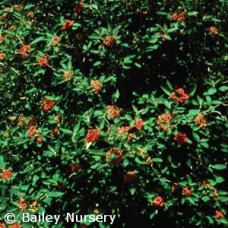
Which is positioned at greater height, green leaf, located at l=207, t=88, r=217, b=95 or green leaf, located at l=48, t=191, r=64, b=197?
green leaf, located at l=207, t=88, r=217, b=95

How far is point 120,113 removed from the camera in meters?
3.28

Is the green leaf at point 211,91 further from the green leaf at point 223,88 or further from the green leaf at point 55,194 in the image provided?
the green leaf at point 55,194

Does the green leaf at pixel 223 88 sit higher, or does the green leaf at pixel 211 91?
the green leaf at pixel 223 88

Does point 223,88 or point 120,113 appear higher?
point 223,88

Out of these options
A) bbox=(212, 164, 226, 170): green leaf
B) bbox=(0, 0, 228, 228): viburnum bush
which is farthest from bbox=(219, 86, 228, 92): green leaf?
bbox=(212, 164, 226, 170): green leaf

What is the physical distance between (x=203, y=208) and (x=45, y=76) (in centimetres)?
172

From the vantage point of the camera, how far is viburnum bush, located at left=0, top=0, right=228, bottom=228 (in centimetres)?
312

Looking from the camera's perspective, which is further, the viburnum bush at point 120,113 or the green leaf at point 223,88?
the green leaf at point 223,88

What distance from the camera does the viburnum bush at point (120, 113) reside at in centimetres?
312

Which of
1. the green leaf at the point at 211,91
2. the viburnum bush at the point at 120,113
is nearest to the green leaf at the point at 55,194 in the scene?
the viburnum bush at the point at 120,113

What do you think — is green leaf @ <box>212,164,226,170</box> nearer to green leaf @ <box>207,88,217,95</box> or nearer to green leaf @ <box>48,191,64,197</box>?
green leaf @ <box>207,88,217,95</box>

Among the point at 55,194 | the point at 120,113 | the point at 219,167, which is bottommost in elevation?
the point at 55,194

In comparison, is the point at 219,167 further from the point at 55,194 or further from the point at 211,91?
the point at 55,194

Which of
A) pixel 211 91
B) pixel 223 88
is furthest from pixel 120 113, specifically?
pixel 223 88
